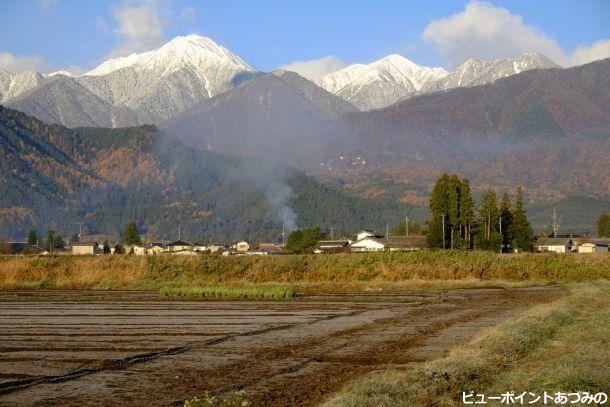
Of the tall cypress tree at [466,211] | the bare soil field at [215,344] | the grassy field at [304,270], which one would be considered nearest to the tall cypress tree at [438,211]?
the tall cypress tree at [466,211]

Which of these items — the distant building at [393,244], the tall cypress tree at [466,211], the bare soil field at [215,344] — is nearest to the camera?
the bare soil field at [215,344]

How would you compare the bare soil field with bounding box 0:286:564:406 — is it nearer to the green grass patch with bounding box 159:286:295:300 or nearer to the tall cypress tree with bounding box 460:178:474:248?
the green grass patch with bounding box 159:286:295:300

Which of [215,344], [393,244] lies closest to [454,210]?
[393,244]

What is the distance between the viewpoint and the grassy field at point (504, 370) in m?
11.7

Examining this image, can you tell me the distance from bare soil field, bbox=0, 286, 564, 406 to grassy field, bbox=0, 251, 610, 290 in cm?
1404

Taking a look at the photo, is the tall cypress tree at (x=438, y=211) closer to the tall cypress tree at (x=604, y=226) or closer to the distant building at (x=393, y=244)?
the distant building at (x=393, y=244)

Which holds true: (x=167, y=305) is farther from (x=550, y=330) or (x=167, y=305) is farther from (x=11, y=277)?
(x=11, y=277)

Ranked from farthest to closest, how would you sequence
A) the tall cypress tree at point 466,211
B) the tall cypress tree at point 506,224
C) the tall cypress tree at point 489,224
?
the tall cypress tree at point 506,224, the tall cypress tree at point 489,224, the tall cypress tree at point 466,211

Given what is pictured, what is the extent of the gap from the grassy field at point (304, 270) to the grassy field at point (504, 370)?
28.4 meters

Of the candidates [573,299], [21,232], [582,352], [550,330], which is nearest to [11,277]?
[573,299]

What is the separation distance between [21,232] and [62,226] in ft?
39.9

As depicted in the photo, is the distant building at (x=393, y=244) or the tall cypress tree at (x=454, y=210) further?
the distant building at (x=393, y=244)

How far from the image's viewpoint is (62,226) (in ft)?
589

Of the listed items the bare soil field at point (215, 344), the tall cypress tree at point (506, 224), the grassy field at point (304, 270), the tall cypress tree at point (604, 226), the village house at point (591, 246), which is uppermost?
the tall cypress tree at point (604, 226)
